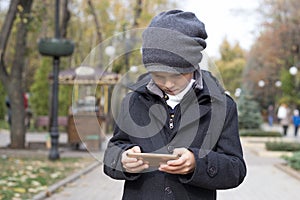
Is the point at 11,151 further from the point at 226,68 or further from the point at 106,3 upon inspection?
→ the point at 226,68

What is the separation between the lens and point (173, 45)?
100 inches

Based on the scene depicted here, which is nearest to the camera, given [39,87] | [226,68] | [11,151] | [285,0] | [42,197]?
[42,197]

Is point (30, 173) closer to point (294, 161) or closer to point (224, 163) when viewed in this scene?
point (294, 161)

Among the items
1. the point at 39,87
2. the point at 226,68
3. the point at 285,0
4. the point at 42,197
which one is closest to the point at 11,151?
the point at 42,197

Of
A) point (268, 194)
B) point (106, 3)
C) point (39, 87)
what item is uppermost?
point (106, 3)

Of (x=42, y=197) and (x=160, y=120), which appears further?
(x=42, y=197)

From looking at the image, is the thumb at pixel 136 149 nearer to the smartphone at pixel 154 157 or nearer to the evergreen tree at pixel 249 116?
the smartphone at pixel 154 157

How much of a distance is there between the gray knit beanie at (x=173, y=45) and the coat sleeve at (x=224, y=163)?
0.94ft

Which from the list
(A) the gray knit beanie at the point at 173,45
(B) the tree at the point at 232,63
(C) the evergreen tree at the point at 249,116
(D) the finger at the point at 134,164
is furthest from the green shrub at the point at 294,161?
(B) the tree at the point at 232,63

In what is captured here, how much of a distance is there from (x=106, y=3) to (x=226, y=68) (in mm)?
50597

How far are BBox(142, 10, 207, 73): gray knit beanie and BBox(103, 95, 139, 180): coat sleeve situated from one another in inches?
12.2

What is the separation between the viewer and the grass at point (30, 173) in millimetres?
9094

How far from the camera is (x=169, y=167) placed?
2.40 m

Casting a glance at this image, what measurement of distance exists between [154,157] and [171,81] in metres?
Answer: 0.35
